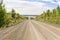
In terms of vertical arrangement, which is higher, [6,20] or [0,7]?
[0,7]

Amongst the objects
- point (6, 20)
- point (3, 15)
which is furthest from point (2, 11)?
point (6, 20)

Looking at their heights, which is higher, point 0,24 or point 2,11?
point 2,11

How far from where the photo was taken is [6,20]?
1918 inches

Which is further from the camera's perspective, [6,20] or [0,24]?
[6,20]

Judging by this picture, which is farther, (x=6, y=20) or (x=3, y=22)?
(x=6, y=20)

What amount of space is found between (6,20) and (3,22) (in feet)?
11.7

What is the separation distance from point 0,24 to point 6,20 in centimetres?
564

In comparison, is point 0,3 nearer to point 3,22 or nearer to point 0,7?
point 0,7

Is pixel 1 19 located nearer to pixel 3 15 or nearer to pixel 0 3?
pixel 3 15

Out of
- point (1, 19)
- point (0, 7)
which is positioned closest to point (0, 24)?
point (1, 19)

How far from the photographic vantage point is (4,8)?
154 ft

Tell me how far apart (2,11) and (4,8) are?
7.22 feet

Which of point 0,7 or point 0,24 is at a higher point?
point 0,7

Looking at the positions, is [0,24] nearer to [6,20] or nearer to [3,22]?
[3,22]
